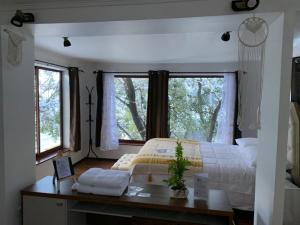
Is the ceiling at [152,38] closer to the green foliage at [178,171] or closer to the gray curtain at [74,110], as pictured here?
the gray curtain at [74,110]

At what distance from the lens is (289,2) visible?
4.59 feet

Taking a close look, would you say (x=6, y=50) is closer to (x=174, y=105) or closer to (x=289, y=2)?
(x=289, y=2)

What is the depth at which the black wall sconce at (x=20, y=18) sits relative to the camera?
5.48 ft

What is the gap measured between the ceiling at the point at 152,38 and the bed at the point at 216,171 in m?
1.58

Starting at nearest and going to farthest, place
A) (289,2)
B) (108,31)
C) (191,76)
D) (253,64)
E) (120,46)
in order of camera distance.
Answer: (289,2) → (253,64) → (108,31) → (120,46) → (191,76)

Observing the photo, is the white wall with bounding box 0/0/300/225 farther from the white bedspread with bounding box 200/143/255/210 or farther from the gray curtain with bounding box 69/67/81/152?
the gray curtain with bounding box 69/67/81/152

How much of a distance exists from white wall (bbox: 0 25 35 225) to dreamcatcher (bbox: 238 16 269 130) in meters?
1.72

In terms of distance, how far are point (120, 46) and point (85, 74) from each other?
6.43 feet

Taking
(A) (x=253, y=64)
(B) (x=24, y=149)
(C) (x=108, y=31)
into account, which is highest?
(C) (x=108, y=31)

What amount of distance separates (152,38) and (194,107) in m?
2.40

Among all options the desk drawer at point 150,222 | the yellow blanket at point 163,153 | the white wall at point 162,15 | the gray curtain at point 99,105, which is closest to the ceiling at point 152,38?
the white wall at point 162,15

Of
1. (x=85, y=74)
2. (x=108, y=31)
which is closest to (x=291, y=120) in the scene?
(x=108, y=31)

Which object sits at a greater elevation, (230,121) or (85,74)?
(85,74)

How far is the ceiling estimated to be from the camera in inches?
65.6
